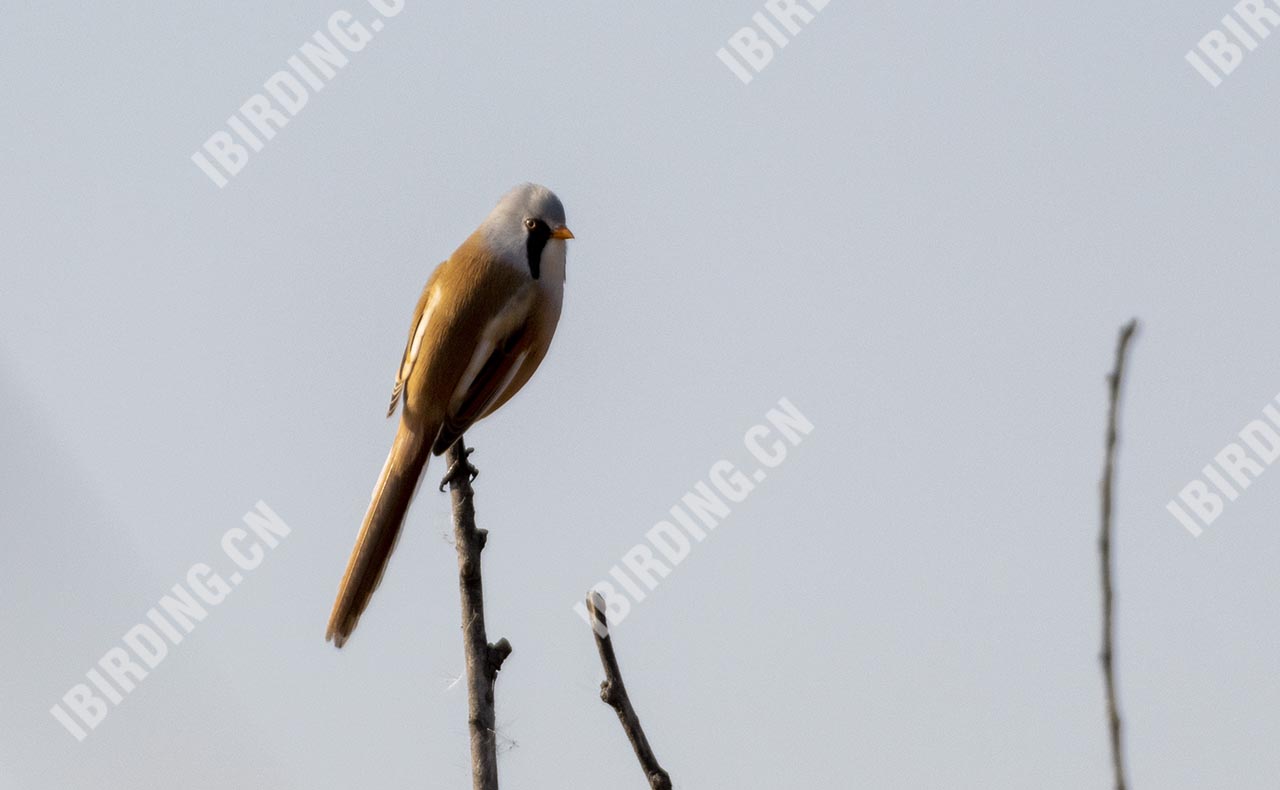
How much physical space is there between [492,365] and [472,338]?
9 centimetres

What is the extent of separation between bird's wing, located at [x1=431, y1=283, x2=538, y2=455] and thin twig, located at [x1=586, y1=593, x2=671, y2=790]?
1.87 metres

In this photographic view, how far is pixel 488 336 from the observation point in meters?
3.83

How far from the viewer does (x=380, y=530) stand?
3.48 m

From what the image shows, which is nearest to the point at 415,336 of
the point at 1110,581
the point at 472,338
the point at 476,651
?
the point at 472,338

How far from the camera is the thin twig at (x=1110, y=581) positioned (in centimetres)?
105

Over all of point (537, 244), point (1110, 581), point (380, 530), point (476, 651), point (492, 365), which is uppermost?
point (537, 244)

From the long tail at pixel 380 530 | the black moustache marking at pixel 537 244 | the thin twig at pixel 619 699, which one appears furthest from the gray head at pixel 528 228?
the thin twig at pixel 619 699

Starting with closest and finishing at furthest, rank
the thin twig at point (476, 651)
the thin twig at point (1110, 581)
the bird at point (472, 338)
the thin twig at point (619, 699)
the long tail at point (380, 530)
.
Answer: the thin twig at point (1110, 581), the thin twig at point (619, 699), the thin twig at point (476, 651), the long tail at point (380, 530), the bird at point (472, 338)

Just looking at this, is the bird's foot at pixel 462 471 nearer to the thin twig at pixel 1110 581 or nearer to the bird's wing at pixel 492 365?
the bird's wing at pixel 492 365

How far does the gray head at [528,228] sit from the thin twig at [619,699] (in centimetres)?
227

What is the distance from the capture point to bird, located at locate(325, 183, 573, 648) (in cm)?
364

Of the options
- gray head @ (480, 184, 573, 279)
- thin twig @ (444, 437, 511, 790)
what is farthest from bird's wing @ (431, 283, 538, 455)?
thin twig @ (444, 437, 511, 790)

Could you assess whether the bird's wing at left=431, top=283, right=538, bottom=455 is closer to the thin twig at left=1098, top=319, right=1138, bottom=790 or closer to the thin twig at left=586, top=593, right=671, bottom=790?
the thin twig at left=586, top=593, right=671, bottom=790

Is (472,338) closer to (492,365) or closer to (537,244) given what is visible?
(492,365)
